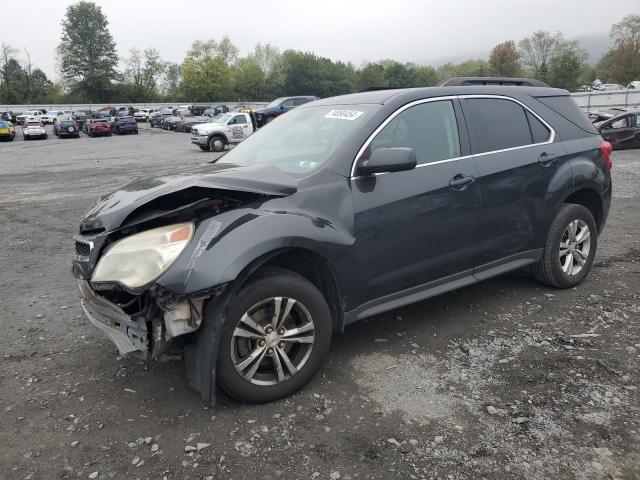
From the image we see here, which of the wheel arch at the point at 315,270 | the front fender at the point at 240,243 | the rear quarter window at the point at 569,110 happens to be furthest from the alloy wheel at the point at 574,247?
the front fender at the point at 240,243

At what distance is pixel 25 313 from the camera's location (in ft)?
15.5

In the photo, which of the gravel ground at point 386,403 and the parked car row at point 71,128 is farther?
the parked car row at point 71,128

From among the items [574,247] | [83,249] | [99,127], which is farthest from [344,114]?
[99,127]

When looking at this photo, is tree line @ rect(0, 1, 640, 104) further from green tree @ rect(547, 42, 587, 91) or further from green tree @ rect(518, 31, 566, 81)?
green tree @ rect(547, 42, 587, 91)

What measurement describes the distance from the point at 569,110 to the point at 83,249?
430cm

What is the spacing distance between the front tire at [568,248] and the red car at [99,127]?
135 ft

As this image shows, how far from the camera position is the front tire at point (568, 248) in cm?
460

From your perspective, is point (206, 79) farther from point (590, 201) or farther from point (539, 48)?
point (590, 201)

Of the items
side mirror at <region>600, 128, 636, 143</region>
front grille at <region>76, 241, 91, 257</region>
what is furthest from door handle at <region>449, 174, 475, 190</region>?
side mirror at <region>600, 128, 636, 143</region>

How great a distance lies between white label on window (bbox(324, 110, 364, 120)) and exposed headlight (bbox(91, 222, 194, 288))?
4.88 feet

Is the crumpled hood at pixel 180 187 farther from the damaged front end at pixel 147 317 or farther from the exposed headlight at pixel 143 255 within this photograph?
the damaged front end at pixel 147 317

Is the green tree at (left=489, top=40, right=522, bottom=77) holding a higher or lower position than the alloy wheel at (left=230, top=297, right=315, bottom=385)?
higher

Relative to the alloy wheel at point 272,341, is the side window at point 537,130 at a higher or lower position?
higher

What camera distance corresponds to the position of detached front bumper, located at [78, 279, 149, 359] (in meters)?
2.88
